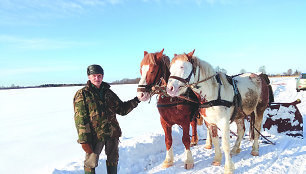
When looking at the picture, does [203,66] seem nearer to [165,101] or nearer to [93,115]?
[165,101]

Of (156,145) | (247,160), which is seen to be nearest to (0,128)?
(156,145)

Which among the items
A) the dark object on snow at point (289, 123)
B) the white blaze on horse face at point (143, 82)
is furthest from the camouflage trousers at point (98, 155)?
the dark object on snow at point (289, 123)

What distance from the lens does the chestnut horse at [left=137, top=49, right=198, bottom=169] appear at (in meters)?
3.11

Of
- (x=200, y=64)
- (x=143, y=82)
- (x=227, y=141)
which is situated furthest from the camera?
(x=227, y=141)

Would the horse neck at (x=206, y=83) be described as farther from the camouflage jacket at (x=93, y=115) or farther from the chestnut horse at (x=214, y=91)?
the camouflage jacket at (x=93, y=115)

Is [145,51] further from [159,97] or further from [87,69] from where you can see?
[87,69]

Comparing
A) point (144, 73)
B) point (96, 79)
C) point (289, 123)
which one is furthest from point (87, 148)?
point (289, 123)

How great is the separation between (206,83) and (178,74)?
62 cm

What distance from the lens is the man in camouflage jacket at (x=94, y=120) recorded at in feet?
8.14

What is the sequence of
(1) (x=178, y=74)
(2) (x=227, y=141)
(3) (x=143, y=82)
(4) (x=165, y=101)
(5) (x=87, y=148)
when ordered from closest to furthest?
(5) (x=87, y=148)
(1) (x=178, y=74)
(3) (x=143, y=82)
(2) (x=227, y=141)
(4) (x=165, y=101)

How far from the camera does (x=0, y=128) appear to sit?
7.16 metres

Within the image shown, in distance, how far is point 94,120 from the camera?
8.31 feet

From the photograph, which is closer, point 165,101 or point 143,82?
point 143,82

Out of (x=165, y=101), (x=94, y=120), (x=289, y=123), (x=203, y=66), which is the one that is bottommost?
(x=289, y=123)
